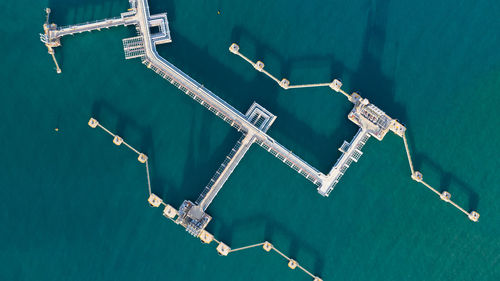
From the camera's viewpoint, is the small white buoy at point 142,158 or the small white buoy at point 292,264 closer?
the small white buoy at point 292,264

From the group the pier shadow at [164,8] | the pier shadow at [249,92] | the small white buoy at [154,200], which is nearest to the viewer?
the small white buoy at [154,200]

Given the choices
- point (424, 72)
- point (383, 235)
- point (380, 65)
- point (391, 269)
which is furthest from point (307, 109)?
point (391, 269)

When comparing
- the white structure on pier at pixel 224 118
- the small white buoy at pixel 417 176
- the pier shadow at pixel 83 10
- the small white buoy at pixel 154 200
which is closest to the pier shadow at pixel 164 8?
the white structure on pier at pixel 224 118

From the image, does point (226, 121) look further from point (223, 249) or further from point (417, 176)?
point (417, 176)

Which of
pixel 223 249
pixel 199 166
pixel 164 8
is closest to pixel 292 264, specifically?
pixel 223 249

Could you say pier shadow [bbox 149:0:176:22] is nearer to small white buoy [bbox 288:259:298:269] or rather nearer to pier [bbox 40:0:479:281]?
pier [bbox 40:0:479:281]

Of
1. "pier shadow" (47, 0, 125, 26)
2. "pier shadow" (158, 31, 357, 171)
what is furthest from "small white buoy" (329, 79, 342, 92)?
"pier shadow" (47, 0, 125, 26)

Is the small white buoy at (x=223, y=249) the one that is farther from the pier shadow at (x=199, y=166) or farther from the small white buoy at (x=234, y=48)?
the small white buoy at (x=234, y=48)
